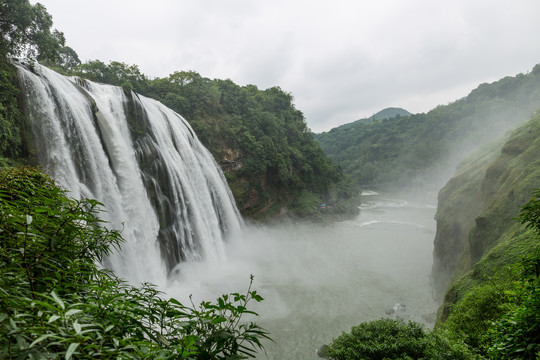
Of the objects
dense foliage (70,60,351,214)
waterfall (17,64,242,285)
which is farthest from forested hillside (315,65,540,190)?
waterfall (17,64,242,285)

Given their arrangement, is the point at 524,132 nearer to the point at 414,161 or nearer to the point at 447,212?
the point at 447,212

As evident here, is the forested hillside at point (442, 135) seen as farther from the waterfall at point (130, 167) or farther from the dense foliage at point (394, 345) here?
the dense foliage at point (394, 345)

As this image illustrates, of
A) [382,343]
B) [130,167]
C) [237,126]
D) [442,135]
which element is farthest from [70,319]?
[442,135]

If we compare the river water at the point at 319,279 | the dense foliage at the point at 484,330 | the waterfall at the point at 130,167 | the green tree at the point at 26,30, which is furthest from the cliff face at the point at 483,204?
the green tree at the point at 26,30

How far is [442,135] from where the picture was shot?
2340 inches

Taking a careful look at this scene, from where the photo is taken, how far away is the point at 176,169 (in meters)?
14.6

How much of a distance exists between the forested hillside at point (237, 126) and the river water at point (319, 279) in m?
5.70

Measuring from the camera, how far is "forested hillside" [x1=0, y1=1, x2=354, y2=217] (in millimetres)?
10961

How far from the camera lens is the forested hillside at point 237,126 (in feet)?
36.0

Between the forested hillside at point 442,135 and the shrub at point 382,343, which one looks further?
the forested hillside at point 442,135

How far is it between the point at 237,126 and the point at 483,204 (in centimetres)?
2178

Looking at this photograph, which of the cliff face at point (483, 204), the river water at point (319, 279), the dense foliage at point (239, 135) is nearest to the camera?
the cliff face at point (483, 204)

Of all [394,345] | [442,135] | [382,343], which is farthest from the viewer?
[442,135]

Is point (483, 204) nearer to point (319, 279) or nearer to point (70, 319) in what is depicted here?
point (319, 279)
